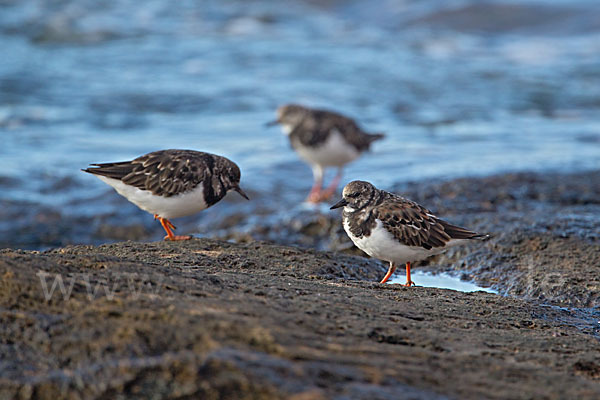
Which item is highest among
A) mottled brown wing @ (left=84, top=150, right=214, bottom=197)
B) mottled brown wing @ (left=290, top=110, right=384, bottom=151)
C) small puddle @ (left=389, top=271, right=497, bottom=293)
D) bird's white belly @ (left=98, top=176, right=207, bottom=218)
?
mottled brown wing @ (left=290, top=110, right=384, bottom=151)

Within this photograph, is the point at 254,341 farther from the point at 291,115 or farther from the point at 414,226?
the point at 291,115

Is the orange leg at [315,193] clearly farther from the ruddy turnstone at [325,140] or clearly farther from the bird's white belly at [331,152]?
the bird's white belly at [331,152]

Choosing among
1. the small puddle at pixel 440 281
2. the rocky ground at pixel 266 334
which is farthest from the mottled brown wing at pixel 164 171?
the small puddle at pixel 440 281

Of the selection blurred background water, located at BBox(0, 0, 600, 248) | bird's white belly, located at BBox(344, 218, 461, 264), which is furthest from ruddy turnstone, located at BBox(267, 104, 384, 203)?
bird's white belly, located at BBox(344, 218, 461, 264)

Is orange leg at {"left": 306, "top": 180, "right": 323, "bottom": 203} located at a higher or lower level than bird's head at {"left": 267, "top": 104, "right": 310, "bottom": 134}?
lower

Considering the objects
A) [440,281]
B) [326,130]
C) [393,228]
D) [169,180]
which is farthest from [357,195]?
[326,130]

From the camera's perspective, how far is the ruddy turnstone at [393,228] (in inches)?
190

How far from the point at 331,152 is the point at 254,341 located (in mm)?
7064

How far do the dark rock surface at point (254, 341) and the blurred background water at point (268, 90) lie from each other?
4.38 meters

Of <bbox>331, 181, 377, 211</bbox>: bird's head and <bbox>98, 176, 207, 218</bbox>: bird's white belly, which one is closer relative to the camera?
<bbox>331, 181, 377, 211</bbox>: bird's head

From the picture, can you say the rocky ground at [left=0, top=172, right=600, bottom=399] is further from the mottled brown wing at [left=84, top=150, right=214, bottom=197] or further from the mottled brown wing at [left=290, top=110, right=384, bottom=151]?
the mottled brown wing at [left=290, top=110, right=384, bottom=151]

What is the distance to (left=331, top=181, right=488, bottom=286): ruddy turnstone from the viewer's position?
15.8ft

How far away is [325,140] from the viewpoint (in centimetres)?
959

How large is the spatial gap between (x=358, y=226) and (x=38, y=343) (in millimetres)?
2637
